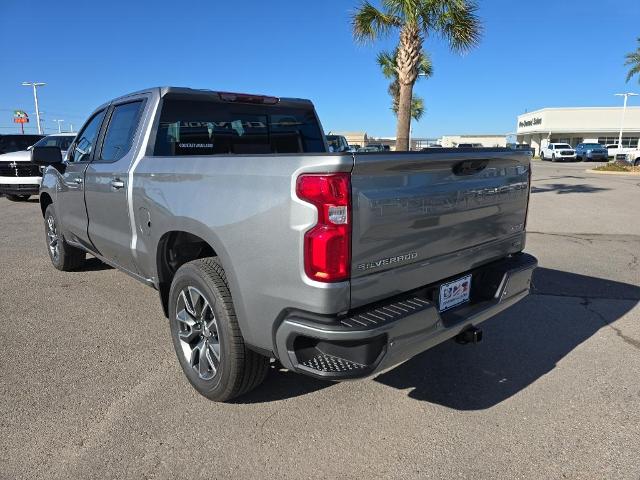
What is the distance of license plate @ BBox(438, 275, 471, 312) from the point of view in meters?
2.83

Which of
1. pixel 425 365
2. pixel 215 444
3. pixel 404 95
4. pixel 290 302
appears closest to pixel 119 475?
pixel 215 444

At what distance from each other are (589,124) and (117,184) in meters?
69.7

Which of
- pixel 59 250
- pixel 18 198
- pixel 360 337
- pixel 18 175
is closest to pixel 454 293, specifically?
pixel 360 337

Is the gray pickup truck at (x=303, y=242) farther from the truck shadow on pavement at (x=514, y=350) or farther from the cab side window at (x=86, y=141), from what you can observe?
the cab side window at (x=86, y=141)

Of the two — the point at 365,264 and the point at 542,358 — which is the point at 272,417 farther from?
the point at 542,358

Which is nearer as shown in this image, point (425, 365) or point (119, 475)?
point (119, 475)

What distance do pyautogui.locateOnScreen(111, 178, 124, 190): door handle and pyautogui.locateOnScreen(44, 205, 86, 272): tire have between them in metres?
Result: 2.23

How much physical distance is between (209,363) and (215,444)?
21.1 inches

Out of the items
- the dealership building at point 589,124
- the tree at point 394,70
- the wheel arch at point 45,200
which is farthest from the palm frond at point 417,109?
the wheel arch at point 45,200

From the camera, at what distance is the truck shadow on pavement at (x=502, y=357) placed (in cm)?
317

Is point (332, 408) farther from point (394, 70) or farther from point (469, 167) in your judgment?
point (394, 70)

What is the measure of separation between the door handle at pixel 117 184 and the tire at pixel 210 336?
1.07 meters

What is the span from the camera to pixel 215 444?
263 centimetres

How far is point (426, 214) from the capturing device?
2568mm
